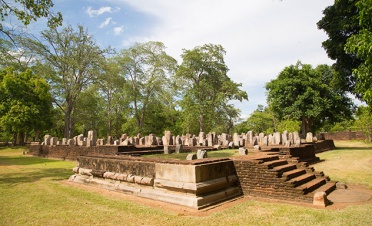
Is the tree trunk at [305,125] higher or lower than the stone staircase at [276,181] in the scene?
higher

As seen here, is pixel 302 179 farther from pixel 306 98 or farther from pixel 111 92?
pixel 111 92

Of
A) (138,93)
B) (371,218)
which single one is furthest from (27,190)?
(138,93)

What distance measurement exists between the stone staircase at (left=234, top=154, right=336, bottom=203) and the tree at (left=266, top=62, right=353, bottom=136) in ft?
52.5

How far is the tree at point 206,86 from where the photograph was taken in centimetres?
2930

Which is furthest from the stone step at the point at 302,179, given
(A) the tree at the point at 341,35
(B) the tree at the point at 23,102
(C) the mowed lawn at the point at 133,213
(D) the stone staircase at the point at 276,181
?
(B) the tree at the point at 23,102

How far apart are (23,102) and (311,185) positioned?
89.1ft

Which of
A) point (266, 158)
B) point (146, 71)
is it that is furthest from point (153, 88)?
point (266, 158)

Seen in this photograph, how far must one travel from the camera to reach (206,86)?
30422 millimetres

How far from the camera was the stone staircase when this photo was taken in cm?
582

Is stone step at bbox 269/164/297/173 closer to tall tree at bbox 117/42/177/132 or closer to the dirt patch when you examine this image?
the dirt patch

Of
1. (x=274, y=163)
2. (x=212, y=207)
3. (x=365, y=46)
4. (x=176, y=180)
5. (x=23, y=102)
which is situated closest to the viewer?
(x=212, y=207)

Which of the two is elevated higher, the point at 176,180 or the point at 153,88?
the point at 153,88

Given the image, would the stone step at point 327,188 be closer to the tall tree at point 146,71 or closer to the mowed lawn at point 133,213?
the mowed lawn at point 133,213

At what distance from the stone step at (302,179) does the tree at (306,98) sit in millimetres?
15729
